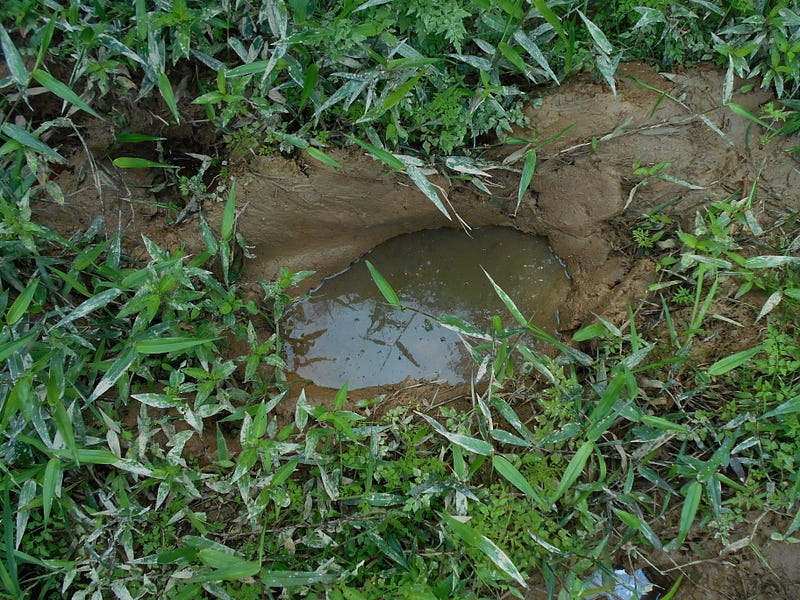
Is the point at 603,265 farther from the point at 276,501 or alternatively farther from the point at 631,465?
the point at 276,501

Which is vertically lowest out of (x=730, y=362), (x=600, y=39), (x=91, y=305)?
(x=730, y=362)

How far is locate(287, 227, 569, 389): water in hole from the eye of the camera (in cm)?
263

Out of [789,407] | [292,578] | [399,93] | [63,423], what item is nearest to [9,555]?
[63,423]

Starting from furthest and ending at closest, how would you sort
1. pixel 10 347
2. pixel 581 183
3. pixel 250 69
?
pixel 581 183, pixel 250 69, pixel 10 347

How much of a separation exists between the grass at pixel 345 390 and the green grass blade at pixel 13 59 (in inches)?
0.4

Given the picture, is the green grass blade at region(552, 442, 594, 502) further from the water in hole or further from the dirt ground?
the water in hole

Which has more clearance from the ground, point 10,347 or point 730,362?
point 10,347

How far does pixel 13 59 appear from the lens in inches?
76.7

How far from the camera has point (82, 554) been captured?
213 centimetres

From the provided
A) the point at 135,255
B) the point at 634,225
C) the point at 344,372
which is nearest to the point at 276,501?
the point at 344,372

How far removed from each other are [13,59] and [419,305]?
1826 millimetres

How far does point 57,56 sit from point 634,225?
2.48 meters

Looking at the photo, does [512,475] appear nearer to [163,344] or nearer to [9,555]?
[163,344]

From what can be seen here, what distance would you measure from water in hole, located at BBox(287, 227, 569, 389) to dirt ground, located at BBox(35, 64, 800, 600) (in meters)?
0.13
